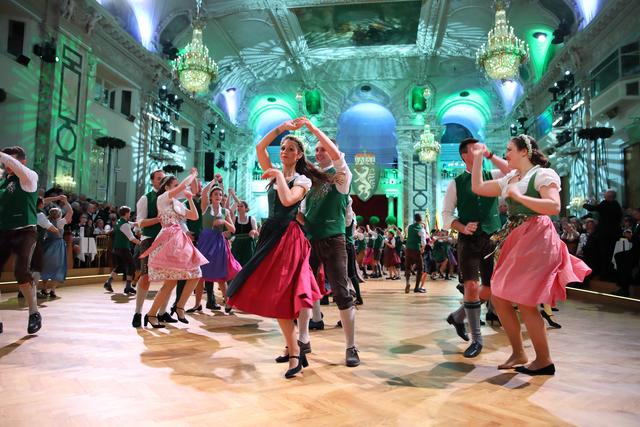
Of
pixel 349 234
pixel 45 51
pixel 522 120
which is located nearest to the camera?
pixel 349 234

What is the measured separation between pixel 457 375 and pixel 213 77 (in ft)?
34.0

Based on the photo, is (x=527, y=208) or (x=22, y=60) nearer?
(x=527, y=208)

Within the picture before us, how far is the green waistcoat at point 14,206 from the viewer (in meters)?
3.50

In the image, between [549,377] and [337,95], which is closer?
[549,377]

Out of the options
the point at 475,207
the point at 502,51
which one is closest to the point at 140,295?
the point at 475,207

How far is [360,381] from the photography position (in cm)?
236

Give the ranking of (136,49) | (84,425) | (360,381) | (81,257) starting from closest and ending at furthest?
(84,425) < (360,381) < (81,257) < (136,49)

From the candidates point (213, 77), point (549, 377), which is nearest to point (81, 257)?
point (213, 77)

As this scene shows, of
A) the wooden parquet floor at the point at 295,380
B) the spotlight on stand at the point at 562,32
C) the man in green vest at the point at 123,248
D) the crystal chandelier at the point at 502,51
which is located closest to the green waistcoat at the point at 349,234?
the wooden parquet floor at the point at 295,380

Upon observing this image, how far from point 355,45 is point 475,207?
1678 centimetres

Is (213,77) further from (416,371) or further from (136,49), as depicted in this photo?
(416,371)

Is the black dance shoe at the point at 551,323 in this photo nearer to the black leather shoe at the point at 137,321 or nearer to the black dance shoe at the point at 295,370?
the black dance shoe at the point at 295,370

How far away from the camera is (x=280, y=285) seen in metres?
2.49

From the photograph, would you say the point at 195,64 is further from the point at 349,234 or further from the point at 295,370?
the point at 295,370
